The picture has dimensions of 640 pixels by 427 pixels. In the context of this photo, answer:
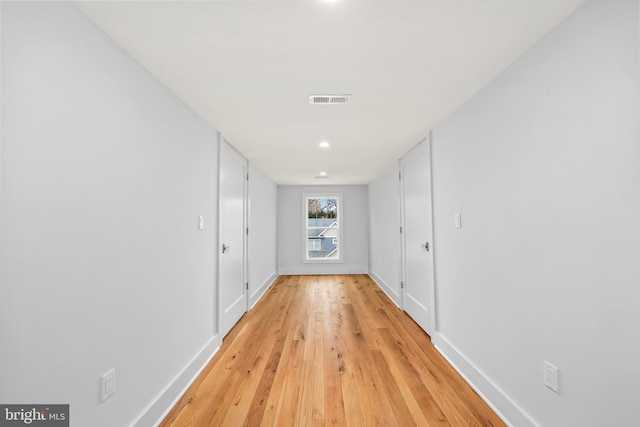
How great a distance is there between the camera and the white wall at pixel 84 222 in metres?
0.95

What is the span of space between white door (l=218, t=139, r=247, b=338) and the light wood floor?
0.25m

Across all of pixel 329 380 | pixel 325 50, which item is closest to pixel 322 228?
pixel 329 380

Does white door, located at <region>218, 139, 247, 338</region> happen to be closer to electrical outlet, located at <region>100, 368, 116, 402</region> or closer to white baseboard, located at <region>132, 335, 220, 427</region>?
white baseboard, located at <region>132, 335, 220, 427</region>

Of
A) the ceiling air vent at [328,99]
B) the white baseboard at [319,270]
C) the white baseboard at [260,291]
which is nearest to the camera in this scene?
the ceiling air vent at [328,99]

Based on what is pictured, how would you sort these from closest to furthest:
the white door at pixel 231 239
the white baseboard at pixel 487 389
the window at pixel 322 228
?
the white baseboard at pixel 487 389 → the white door at pixel 231 239 → the window at pixel 322 228

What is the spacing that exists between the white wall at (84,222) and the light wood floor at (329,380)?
0.42 m

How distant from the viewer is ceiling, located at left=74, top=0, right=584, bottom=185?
121cm

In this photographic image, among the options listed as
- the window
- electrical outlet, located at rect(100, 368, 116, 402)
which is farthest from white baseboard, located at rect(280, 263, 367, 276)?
electrical outlet, located at rect(100, 368, 116, 402)

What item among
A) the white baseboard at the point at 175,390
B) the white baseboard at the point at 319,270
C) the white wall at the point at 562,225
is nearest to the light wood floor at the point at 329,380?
the white baseboard at the point at 175,390

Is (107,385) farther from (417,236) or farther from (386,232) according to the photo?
(386,232)

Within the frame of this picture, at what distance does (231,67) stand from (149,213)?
Answer: 102cm

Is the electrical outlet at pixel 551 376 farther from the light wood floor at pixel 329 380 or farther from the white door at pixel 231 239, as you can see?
the white door at pixel 231 239

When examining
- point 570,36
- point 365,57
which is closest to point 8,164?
point 365,57

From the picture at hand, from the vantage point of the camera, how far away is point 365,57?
5.08 feet
